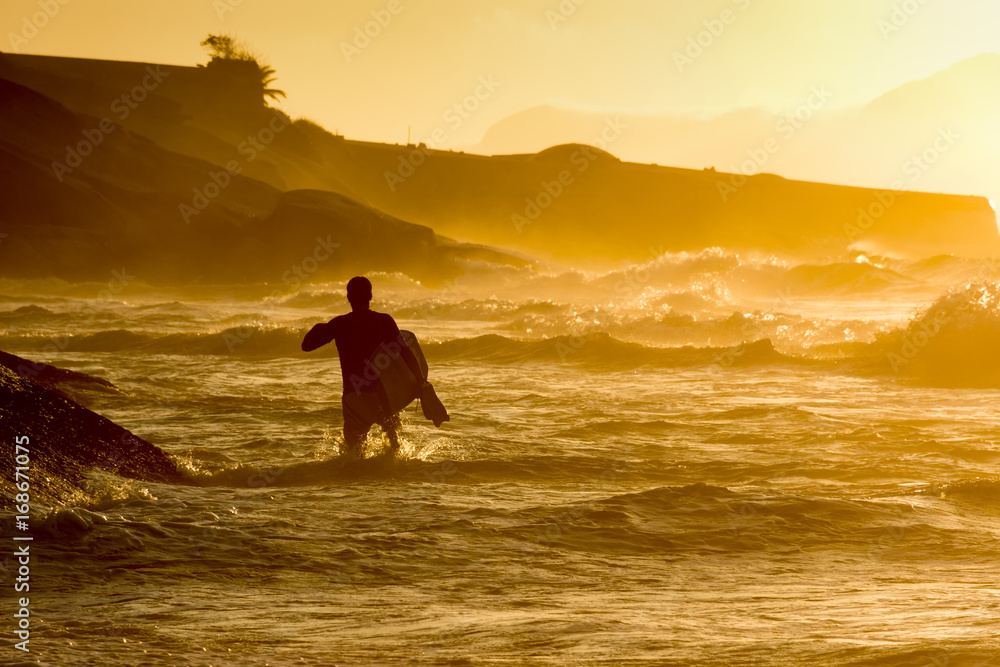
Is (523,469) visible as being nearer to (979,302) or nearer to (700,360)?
(700,360)

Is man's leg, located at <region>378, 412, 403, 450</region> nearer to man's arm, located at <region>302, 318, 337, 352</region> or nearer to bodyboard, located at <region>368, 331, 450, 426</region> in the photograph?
bodyboard, located at <region>368, 331, 450, 426</region>

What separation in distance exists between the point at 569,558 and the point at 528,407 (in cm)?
613

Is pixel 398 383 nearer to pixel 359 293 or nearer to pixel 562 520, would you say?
pixel 359 293

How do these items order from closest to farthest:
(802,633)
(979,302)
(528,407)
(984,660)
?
(984,660)
(802,633)
(528,407)
(979,302)

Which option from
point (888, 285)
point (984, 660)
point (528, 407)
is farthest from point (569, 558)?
point (888, 285)

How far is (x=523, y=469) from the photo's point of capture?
7.90 m

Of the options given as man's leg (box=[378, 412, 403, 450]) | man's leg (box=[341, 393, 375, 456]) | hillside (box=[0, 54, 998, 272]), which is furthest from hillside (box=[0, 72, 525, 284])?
man's leg (box=[341, 393, 375, 456])

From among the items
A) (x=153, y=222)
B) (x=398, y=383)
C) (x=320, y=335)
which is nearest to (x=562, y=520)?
(x=398, y=383)

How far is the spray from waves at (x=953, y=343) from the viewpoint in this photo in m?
14.1

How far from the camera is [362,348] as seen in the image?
7406mm

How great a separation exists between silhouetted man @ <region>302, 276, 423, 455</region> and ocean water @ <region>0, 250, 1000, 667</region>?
493mm

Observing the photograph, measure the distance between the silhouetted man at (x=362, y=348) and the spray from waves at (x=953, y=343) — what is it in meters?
8.78

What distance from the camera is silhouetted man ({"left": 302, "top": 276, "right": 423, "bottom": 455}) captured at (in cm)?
736

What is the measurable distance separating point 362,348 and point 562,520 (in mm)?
2150
